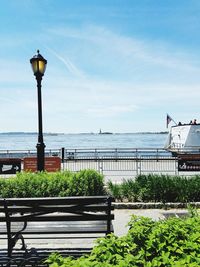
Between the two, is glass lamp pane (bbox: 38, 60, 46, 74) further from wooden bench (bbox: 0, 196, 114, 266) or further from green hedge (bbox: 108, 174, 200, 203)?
wooden bench (bbox: 0, 196, 114, 266)

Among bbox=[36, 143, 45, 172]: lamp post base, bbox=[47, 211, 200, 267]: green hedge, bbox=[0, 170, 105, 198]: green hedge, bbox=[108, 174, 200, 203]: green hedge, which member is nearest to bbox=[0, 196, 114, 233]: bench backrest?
bbox=[47, 211, 200, 267]: green hedge

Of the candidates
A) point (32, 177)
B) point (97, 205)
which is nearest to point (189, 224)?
point (97, 205)

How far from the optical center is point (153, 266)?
2678 millimetres

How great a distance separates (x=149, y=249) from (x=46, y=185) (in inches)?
290

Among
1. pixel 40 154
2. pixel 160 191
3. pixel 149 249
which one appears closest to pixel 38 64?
pixel 40 154

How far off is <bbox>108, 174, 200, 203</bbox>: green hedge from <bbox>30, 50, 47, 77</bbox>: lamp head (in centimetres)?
439

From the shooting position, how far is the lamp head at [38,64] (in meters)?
11.6

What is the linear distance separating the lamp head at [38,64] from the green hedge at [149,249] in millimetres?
8789

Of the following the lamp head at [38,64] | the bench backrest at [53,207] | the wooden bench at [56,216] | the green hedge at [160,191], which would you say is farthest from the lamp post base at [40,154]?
the bench backrest at [53,207]

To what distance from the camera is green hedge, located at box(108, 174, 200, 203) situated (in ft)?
33.4

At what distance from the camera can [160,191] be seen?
10.3 m

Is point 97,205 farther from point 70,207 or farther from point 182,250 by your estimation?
point 182,250

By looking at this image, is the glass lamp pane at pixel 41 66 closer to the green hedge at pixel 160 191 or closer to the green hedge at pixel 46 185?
the green hedge at pixel 46 185

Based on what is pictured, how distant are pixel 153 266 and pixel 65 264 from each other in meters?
0.65
